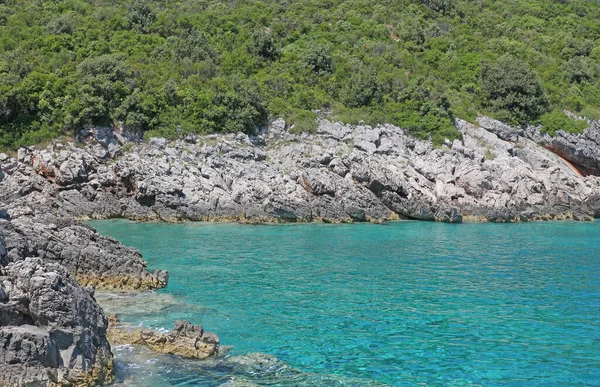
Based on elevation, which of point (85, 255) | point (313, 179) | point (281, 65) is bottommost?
point (85, 255)

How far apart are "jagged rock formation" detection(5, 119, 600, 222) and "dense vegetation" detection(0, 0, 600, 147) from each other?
259cm

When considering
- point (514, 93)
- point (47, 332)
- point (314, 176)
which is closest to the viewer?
point (47, 332)

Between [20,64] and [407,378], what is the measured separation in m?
47.0

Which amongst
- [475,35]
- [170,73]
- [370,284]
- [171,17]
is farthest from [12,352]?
[475,35]

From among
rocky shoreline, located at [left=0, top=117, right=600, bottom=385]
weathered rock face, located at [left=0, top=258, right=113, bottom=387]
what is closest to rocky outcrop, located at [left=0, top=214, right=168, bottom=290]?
weathered rock face, located at [left=0, top=258, right=113, bottom=387]

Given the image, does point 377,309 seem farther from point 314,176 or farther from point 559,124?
point 559,124

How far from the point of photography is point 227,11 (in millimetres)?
73062

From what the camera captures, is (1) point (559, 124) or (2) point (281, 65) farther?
(2) point (281, 65)

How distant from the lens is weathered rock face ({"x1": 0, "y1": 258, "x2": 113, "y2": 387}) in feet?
29.3

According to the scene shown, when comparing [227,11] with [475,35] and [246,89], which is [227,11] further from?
[475,35]

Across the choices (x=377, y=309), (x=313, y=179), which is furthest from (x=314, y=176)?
(x=377, y=309)

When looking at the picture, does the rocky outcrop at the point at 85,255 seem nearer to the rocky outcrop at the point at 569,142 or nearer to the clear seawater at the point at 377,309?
the clear seawater at the point at 377,309

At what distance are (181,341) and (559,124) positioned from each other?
52.6 m

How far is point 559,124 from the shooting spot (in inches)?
2126
